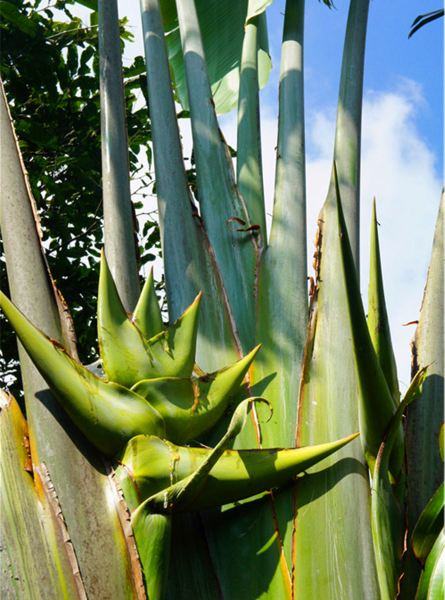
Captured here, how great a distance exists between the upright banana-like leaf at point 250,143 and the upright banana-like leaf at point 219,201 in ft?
0.11

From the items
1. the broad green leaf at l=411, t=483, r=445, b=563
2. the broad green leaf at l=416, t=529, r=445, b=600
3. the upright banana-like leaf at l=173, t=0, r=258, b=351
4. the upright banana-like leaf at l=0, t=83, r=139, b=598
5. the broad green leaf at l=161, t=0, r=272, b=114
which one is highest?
the broad green leaf at l=161, t=0, r=272, b=114

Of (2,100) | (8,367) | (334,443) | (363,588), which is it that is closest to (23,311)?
(2,100)

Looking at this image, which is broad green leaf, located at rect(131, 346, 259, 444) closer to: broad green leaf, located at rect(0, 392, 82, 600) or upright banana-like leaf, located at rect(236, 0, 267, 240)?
broad green leaf, located at rect(0, 392, 82, 600)

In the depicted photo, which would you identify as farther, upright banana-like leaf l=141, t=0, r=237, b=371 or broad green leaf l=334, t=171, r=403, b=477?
upright banana-like leaf l=141, t=0, r=237, b=371

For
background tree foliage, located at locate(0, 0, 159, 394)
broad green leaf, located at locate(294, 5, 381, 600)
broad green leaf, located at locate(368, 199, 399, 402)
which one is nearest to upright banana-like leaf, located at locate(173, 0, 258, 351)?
broad green leaf, located at locate(294, 5, 381, 600)

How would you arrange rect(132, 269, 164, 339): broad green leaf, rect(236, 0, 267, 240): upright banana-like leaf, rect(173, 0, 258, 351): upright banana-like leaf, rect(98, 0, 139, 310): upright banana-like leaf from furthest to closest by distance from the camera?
rect(236, 0, 267, 240): upright banana-like leaf, rect(173, 0, 258, 351): upright banana-like leaf, rect(98, 0, 139, 310): upright banana-like leaf, rect(132, 269, 164, 339): broad green leaf

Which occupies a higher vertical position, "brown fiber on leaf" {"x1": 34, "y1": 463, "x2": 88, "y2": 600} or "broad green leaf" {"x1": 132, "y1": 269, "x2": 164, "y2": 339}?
"broad green leaf" {"x1": 132, "y1": 269, "x2": 164, "y2": 339}

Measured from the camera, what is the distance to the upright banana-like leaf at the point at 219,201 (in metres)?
1.78

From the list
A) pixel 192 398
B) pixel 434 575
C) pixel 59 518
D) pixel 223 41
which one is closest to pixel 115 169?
pixel 192 398

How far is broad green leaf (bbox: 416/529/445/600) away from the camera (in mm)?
1354

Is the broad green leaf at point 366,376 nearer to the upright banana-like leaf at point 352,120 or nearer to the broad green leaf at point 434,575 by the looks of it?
the broad green leaf at point 434,575

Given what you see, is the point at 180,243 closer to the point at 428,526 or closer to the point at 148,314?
the point at 148,314

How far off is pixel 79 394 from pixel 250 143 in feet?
3.34

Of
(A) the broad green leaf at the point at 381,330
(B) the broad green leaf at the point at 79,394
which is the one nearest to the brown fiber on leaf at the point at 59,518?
(B) the broad green leaf at the point at 79,394
